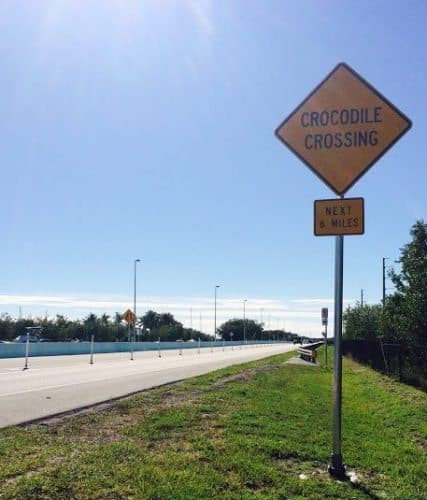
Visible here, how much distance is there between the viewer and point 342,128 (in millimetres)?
6172

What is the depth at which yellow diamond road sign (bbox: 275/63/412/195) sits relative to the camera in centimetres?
602

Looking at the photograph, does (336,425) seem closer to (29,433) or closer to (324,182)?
(324,182)

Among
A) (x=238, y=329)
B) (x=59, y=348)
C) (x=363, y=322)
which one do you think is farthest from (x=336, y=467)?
(x=238, y=329)

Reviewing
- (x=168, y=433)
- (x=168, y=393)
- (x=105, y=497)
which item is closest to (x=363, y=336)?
(x=168, y=393)

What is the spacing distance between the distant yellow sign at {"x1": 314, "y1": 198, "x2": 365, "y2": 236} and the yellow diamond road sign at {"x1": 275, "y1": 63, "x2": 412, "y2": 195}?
0.53 ft

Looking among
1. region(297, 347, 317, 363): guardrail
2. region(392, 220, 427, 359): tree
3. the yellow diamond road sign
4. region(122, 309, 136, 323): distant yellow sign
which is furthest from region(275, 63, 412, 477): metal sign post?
region(122, 309, 136, 323): distant yellow sign

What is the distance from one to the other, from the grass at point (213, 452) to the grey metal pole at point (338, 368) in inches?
8.1

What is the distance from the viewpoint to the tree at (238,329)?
158 meters

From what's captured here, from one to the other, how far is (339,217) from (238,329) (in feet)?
512

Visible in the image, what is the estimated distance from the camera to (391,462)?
21.6ft

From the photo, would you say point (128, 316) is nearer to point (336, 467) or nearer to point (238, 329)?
point (336, 467)

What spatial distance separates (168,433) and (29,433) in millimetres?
1872

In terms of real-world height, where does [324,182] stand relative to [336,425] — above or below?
above

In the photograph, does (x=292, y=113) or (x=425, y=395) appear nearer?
(x=292, y=113)
